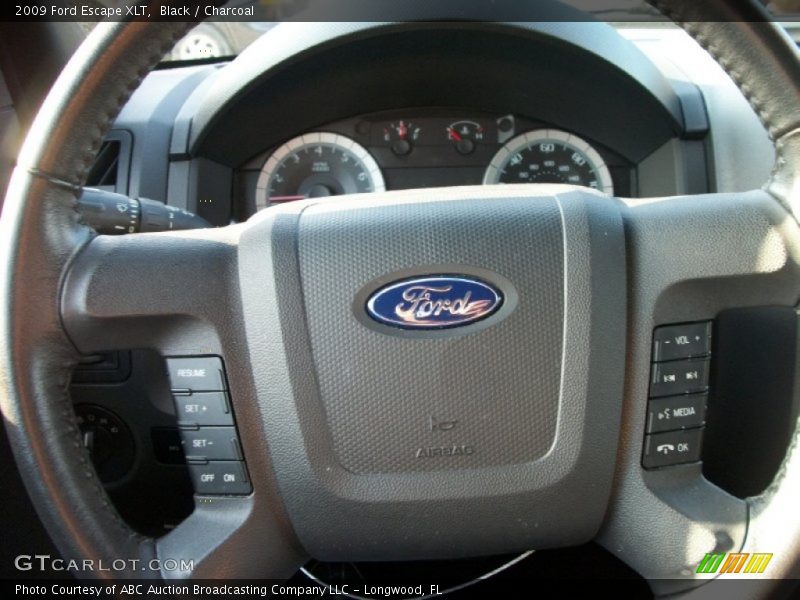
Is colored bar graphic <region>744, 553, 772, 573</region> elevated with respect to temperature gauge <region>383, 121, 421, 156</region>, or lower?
lower

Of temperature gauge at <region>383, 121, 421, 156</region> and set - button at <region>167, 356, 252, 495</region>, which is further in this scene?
temperature gauge at <region>383, 121, 421, 156</region>

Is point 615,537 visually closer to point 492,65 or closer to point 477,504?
point 477,504

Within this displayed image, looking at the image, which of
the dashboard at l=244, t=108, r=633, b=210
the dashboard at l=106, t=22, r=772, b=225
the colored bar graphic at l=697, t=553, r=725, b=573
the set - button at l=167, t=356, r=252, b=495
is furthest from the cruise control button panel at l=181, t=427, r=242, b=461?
the dashboard at l=244, t=108, r=633, b=210

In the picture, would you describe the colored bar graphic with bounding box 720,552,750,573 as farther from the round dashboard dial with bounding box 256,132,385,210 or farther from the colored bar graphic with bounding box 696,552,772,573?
the round dashboard dial with bounding box 256,132,385,210

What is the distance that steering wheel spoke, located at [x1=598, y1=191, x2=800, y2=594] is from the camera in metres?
1.09

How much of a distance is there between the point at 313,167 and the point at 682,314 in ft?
3.92

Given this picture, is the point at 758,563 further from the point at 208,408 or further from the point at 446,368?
the point at 208,408

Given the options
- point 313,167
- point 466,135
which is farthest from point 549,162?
Answer: point 313,167

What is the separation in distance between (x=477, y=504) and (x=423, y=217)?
346 mm

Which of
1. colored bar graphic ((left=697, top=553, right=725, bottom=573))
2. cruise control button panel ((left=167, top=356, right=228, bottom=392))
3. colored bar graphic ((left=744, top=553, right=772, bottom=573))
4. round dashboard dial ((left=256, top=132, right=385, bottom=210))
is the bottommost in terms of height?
colored bar graphic ((left=697, top=553, right=725, bottom=573))

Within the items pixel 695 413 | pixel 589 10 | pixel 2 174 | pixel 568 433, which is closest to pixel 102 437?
pixel 2 174

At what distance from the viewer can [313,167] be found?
2141mm

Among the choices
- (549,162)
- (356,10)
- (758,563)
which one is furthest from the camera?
(549,162)

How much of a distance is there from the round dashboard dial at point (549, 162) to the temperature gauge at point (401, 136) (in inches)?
7.4
